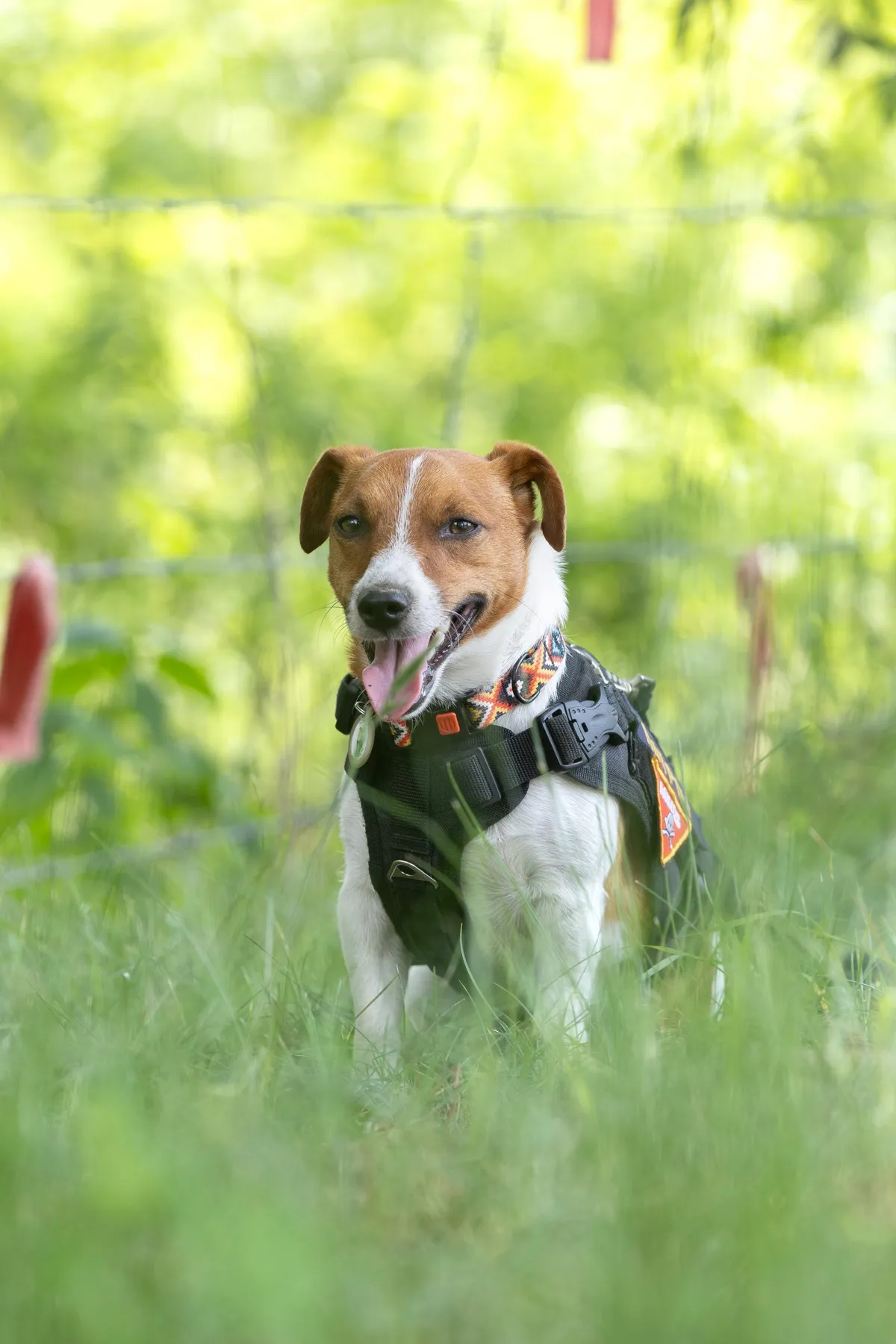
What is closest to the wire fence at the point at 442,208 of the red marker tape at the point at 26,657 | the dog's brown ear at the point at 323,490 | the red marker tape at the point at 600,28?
the red marker tape at the point at 600,28

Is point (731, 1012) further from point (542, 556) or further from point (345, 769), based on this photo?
point (542, 556)

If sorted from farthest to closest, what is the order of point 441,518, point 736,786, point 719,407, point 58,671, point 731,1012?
point 719,407
point 58,671
point 736,786
point 441,518
point 731,1012

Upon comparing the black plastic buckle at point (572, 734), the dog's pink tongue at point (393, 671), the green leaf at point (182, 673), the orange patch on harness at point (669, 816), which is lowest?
the green leaf at point (182, 673)

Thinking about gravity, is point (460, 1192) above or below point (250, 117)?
below

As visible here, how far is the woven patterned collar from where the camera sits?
8.03 feet

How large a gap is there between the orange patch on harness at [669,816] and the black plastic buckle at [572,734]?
0.20 meters

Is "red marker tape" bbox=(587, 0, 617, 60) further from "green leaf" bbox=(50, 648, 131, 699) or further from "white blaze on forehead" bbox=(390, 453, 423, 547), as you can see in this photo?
"green leaf" bbox=(50, 648, 131, 699)

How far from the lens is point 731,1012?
1838 millimetres

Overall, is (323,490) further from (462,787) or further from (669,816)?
(669,816)

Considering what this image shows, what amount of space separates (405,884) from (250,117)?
884 centimetres

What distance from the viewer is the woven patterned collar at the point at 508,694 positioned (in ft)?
8.03

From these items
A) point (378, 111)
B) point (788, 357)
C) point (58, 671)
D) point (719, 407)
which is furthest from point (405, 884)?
point (378, 111)

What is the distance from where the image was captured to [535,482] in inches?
109

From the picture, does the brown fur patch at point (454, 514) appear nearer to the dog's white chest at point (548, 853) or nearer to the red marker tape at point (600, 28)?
the dog's white chest at point (548, 853)
